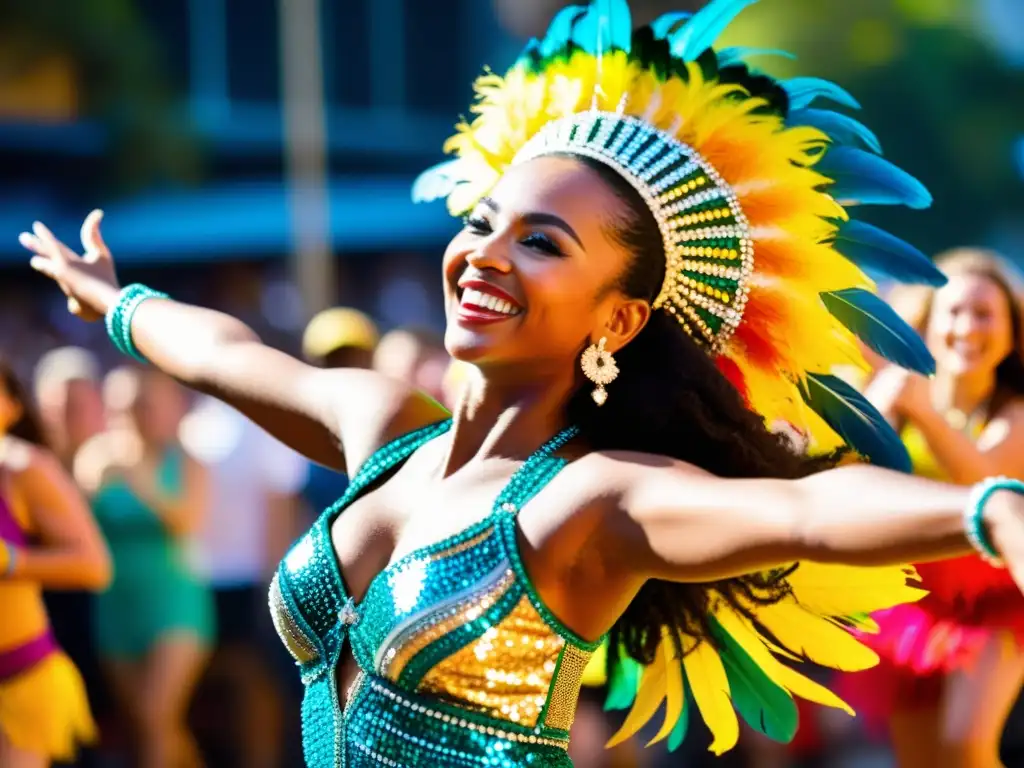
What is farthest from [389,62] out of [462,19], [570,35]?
[570,35]

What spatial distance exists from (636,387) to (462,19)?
24.7 m

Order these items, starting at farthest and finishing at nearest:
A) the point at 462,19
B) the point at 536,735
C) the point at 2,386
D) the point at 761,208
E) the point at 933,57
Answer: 1. the point at 462,19
2. the point at 933,57
3. the point at 2,386
4. the point at 761,208
5. the point at 536,735

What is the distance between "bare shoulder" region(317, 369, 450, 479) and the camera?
2.96 m

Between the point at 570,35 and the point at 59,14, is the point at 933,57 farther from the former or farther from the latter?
the point at 570,35

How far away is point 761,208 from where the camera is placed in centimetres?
285

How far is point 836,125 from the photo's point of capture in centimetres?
293

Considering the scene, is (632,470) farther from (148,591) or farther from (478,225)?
(148,591)

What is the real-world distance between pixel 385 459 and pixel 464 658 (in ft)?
1.55

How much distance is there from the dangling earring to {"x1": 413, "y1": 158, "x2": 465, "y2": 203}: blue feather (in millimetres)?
590

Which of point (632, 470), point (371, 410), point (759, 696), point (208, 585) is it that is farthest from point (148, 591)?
point (632, 470)

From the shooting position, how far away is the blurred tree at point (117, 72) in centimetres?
2320

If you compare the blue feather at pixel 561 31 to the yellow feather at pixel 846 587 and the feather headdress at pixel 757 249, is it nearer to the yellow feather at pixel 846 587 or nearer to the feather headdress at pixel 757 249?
the feather headdress at pixel 757 249

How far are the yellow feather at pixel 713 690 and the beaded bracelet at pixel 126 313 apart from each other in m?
1.23

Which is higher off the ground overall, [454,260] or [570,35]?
[570,35]
